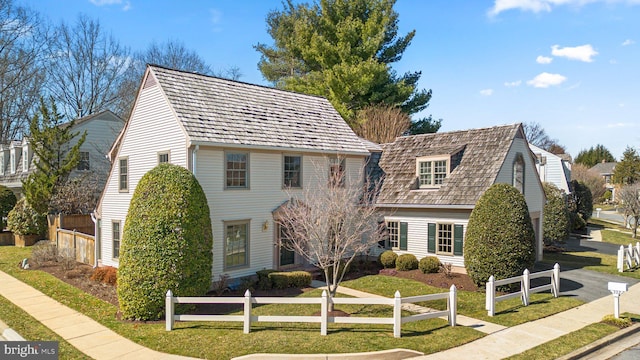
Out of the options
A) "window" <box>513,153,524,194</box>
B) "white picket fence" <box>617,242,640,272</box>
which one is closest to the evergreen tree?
"window" <box>513,153,524,194</box>

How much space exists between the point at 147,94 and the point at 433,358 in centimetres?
1510

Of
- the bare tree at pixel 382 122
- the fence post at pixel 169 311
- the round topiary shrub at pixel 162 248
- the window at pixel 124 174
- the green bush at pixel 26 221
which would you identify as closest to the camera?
the fence post at pixel 169 311

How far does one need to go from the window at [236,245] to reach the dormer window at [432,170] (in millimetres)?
9375

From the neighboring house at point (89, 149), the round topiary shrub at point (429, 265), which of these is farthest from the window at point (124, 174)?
the round topiary shrub at point (429, 265)

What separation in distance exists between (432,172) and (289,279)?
920 cm

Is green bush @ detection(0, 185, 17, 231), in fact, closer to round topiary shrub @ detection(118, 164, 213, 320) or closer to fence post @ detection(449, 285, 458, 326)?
round topiary shrub @ detection(118, 164, 213, 320)

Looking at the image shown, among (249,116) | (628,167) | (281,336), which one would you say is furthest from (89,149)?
(628,167)

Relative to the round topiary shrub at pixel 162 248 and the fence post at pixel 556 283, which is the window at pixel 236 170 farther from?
the fence post at pixel 556 283

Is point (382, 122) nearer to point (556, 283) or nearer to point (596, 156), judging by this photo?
point (556, 283)

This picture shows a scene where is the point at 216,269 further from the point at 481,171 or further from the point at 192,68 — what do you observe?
the point at 192,68

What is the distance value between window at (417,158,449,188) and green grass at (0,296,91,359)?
16197 mm

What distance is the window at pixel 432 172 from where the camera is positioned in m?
20.3

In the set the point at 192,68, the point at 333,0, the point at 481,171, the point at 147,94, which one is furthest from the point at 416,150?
the point at 192,68

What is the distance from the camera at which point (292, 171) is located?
18797 mm
